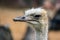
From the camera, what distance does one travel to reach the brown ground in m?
6.94

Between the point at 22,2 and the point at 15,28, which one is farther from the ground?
the point at 22,2

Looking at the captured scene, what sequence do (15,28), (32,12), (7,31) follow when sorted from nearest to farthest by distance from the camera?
1. (32,12)
2. (7,31)
3. (15,28)

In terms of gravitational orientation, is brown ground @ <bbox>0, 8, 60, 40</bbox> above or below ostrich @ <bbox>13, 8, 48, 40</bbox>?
below

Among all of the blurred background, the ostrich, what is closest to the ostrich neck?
the ostrich

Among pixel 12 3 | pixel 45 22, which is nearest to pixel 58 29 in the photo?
pixel 12 3

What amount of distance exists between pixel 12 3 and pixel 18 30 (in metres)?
2.22

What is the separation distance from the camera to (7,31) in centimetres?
606

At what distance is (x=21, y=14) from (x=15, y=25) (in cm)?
33

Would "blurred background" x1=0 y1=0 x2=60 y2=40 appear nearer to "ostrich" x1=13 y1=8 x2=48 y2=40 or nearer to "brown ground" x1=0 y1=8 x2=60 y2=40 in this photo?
"brown ground" x1=0 y1=8 x2=60 y2=40

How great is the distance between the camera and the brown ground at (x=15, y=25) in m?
6.94

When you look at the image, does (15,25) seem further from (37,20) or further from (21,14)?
(37,20)

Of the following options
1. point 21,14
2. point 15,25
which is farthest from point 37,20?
point 21,14

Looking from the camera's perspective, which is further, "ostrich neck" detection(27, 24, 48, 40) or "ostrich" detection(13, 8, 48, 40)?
"ostrich neck" detection(27, 24, 48, 40)

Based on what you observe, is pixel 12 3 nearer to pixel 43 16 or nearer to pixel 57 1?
pixel 57 1
